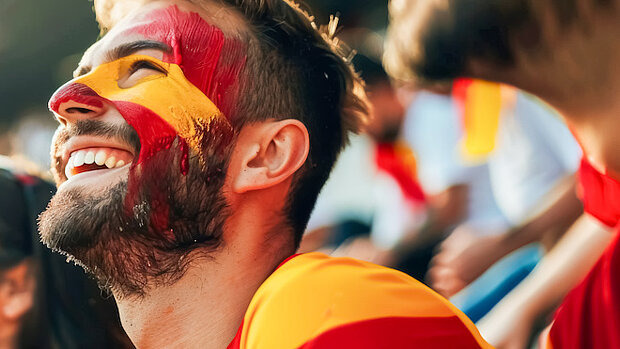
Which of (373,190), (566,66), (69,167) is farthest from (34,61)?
(566,66)

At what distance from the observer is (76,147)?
1.15m

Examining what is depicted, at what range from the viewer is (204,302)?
1086mm

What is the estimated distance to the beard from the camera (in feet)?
3.49

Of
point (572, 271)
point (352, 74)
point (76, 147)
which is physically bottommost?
point (572, 271)

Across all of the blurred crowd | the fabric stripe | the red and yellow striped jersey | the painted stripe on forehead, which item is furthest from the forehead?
the fabric stripe

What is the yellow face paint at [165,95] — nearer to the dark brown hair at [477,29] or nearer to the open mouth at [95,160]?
the open mouth at [95,160]

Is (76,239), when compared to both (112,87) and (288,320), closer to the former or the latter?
(112,87)

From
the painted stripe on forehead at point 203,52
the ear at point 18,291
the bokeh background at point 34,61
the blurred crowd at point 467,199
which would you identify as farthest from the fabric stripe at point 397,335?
the bokeh background at point 34,61

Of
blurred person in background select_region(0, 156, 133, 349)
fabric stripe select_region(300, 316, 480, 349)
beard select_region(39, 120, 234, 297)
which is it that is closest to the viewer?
fabric stripe select_region(300, 316, 480, 349)

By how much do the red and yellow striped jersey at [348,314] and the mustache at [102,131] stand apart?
37cm

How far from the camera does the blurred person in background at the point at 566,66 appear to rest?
0.87m

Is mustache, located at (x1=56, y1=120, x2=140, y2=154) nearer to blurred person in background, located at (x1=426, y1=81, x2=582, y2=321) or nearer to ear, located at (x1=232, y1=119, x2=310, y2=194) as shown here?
ear, located at (x1=232, y1=119, x2=310, y2=194)

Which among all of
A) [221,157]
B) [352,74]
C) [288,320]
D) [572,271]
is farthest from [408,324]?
[352,74]

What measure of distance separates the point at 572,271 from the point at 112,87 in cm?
91
